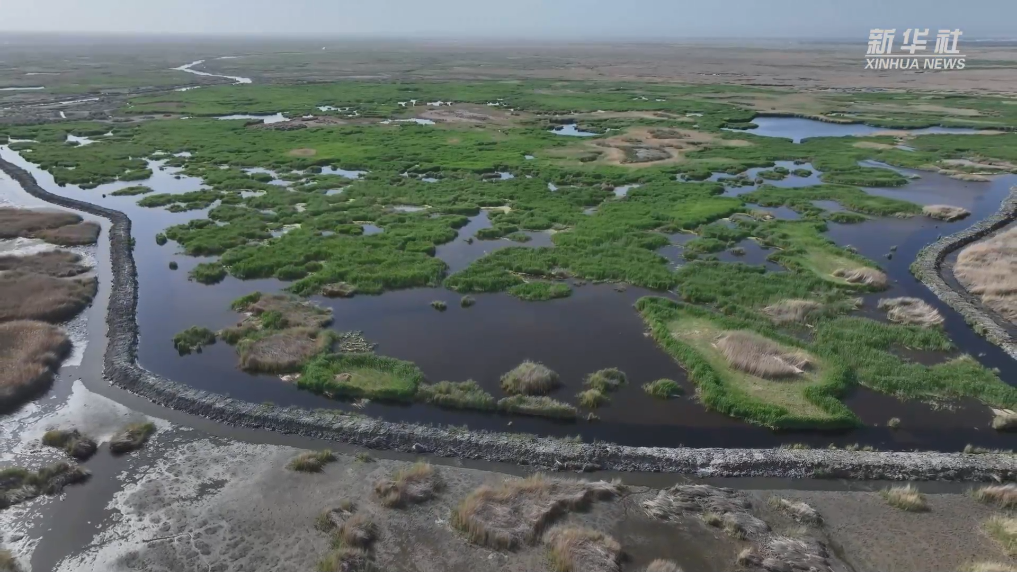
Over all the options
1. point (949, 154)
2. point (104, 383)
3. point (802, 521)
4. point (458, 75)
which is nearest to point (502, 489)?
point (802, 521)

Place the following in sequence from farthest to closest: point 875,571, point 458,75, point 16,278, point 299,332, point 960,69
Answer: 1. point 960,69
2. point 458,75
3. point 16,278
4. point 299,332
5. point 875,571

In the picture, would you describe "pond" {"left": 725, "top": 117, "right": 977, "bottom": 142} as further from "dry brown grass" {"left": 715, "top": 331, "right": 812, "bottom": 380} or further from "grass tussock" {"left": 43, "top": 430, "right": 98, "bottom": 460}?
"grass tussock" {"left": 43, "top": 430, "right": 98, "bottom": 460}

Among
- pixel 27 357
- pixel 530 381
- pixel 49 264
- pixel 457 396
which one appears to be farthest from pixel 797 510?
pixel 49 264

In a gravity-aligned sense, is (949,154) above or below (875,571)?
above

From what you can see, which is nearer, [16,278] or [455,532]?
[455,532]

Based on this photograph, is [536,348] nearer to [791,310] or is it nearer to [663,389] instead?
[663,389]

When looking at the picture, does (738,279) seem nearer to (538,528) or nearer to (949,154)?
(538,528)

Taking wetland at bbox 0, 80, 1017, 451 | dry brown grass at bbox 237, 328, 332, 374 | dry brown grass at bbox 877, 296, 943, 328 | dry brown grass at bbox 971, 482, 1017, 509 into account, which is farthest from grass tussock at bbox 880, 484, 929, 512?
dry brown grass at bbox 237, 328, 332, 374
